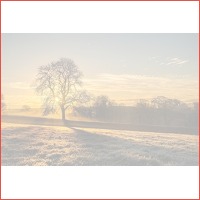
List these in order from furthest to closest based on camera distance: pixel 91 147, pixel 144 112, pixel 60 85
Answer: pixel 144 112
pixel 60 85
pixel 91 147

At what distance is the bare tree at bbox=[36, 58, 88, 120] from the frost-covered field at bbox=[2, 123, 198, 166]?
83cm

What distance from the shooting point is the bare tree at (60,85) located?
11758 mm

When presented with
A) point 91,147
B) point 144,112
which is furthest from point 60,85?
point 144,112

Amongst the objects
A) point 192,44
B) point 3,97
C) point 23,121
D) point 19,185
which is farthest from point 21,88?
point 192,44

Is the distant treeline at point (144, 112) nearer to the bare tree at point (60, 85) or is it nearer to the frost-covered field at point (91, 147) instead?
the frost-covered field at point (91, 147)

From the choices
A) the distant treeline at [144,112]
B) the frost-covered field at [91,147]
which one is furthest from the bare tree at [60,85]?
the frost-covered field at [91,147]

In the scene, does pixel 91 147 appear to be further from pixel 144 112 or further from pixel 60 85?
pixel 144 112

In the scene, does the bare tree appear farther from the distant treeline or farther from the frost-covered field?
the frost-covered field

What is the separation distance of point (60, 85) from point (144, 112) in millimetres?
2914

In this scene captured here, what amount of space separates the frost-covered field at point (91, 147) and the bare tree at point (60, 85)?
32.7 inches

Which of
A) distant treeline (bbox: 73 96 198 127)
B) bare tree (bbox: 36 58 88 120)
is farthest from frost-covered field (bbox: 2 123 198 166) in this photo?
bare tree (bbox: 36 58 88 120)

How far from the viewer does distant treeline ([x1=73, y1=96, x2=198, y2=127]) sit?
40.1ft

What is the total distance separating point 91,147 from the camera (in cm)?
1111

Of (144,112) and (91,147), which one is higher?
(144,112)
